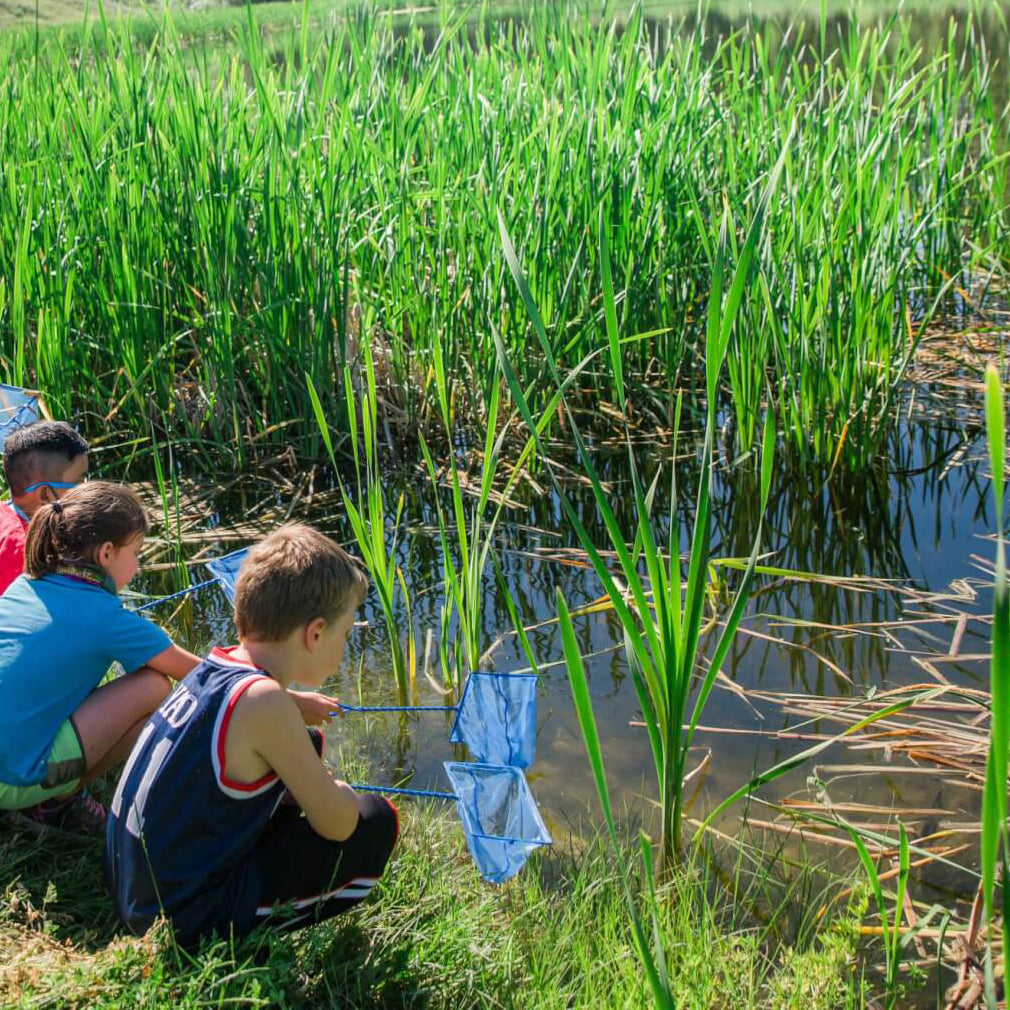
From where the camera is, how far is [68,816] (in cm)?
195

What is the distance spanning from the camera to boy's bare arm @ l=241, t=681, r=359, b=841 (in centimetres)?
154

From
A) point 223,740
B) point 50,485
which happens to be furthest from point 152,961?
point 50,485

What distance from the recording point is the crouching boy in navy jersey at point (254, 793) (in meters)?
1.56

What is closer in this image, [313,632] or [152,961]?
[152,961]

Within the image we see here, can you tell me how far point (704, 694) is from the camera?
1787 mm

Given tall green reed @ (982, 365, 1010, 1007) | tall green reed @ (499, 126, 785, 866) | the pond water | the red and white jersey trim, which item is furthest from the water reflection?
tall green reed @ (982, 365, 1010, 1007)

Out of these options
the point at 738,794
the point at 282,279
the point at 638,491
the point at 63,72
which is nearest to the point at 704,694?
the point at 738,794

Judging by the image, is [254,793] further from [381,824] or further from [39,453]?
[39,453]

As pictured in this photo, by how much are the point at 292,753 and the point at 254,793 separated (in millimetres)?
99

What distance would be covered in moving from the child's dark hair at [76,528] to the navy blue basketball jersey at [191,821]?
43 cm

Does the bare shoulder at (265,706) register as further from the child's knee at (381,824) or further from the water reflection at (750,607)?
the water reflection at (750,607)

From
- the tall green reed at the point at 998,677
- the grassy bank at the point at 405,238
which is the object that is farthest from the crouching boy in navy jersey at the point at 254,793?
the grassy bank at the point at 405,238

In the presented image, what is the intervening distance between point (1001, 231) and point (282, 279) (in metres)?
2.69

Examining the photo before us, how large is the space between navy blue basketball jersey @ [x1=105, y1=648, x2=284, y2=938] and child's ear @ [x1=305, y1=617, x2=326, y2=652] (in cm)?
9
